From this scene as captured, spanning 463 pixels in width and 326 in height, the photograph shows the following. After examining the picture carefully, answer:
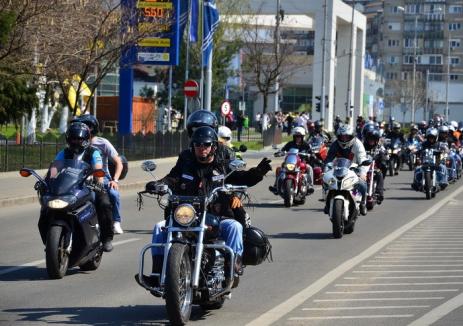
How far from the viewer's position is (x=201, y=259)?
8.89m

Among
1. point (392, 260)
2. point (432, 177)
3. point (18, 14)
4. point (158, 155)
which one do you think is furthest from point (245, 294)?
point (158, 155)

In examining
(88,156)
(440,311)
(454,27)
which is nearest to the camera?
(440,311)

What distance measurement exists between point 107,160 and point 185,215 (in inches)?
184

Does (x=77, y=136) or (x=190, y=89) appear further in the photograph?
(x=190, y=89)

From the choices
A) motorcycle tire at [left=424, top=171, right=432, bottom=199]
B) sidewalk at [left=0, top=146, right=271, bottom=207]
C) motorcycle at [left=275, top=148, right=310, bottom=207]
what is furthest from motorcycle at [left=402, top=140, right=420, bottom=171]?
motorcycle at [left=275, top=148, right=310, bottom=207]

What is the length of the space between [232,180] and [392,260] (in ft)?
15.9

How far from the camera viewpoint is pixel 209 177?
930cm

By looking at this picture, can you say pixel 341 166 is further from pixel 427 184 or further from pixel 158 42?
pixel 158 42

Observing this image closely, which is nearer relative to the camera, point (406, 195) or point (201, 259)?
point (201, 259)

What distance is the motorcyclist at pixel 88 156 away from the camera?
12.0 meters

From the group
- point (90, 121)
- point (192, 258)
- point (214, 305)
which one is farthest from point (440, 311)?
point (90, 121)

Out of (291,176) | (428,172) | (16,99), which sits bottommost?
(428,172)

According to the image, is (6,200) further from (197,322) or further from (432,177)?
(197,322)

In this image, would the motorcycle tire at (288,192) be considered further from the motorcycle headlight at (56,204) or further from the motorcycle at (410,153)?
the motorcycle at (410,153)
